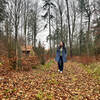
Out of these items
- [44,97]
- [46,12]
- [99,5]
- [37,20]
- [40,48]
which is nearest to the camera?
[44,97]

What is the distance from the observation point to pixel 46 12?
726 inches

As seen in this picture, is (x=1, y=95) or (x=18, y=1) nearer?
(x=1, y=95)

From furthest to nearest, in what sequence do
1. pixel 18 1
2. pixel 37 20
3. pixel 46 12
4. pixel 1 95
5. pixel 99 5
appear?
pixel 37 20 < pixel 46 12 < pixel 99 5 < pixel 18 1 < pixel 1 95

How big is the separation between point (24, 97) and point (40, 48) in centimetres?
584

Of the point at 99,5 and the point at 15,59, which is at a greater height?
the point at 99,5

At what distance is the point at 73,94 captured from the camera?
381 cm

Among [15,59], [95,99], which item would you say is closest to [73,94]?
[95,99]

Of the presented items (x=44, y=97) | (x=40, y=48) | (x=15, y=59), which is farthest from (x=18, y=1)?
(x=44, y=97)

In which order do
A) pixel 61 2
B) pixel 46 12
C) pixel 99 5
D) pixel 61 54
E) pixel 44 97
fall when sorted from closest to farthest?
1. pixel 44 97
2. pixel 61 54
3. pixel 99 5
4. pixel 61 2
5. pixel 46 12

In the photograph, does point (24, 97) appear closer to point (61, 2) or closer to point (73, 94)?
point (73, 94)

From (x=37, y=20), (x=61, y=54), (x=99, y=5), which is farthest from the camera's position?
(x=37, y=20)

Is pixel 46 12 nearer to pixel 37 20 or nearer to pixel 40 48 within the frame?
pixel 37 20

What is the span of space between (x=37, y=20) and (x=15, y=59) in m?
15.6

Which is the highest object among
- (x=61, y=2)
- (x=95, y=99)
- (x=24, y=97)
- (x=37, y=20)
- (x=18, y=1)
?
(x=61, y=2)
